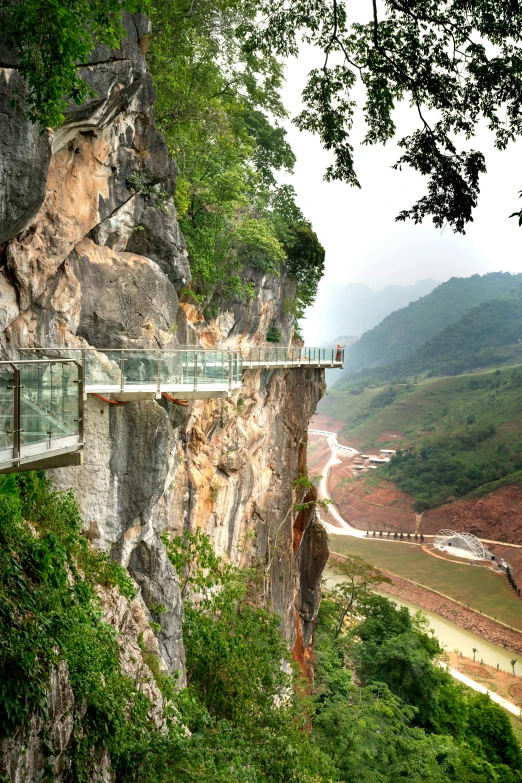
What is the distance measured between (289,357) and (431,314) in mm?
163840

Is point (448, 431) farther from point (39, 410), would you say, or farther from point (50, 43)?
point (50, 43)

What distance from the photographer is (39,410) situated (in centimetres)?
591

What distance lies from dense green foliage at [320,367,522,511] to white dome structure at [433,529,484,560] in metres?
9.18

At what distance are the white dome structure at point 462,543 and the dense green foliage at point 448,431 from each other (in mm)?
9183

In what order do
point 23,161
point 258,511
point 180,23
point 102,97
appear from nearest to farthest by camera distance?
point 23,161 → point 102,97 → point 180,23 → point 258,511

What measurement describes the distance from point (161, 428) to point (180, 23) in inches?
377

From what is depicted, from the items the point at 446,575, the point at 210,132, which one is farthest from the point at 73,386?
the point at 446,575

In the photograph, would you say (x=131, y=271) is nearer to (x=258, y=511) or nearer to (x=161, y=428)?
(x=161, y=428)

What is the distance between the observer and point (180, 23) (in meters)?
12.2

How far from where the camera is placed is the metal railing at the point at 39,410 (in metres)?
5.40

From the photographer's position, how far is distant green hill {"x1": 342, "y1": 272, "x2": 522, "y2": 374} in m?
166

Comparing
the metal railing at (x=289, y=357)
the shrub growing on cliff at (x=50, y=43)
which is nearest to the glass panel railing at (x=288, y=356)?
the metal railing at (x=289, y=357)

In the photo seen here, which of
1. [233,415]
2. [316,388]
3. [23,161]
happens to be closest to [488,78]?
[23,161]

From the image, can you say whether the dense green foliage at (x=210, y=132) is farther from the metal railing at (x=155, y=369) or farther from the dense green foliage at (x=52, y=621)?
the dense green foliage at (x=52, y=621)
